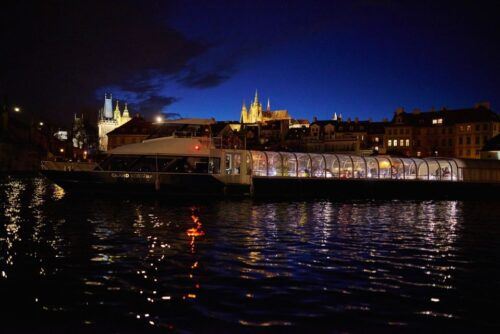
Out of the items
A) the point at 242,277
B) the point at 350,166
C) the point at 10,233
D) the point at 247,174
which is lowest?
the point at 242,277

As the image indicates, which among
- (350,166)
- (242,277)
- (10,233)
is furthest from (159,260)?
(350,166)

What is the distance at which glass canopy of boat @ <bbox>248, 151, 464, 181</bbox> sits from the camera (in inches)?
2114

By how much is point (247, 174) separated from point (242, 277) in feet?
120

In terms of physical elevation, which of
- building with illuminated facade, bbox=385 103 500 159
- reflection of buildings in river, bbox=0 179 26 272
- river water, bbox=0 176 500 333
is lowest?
river water, bbox=0 176 500 333

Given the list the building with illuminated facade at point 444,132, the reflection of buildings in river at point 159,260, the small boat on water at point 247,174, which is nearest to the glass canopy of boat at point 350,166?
the small boat on water at point 247,174

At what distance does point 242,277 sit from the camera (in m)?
13.9

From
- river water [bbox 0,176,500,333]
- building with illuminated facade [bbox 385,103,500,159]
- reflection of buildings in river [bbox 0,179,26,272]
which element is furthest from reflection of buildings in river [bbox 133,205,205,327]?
building with illuminated facade [bbox 385,103,500,159]

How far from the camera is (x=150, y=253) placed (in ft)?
57.1

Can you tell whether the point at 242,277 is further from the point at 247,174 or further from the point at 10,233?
the point at 247,174

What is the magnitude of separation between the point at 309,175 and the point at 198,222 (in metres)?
→ 30.9

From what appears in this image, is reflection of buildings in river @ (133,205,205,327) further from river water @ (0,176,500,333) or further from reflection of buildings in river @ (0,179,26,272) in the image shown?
reflection of buildings in river @ (0,179,26,272)

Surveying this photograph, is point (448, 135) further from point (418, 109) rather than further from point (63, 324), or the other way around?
point (63, 324)

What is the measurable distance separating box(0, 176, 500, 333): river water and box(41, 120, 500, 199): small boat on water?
62.1 feet

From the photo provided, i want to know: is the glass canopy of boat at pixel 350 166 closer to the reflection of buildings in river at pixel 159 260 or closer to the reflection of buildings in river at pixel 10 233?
the reflection of buildings in river at pixel 10 233
